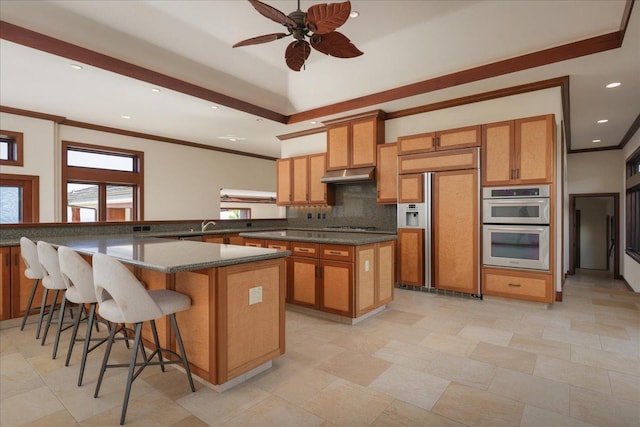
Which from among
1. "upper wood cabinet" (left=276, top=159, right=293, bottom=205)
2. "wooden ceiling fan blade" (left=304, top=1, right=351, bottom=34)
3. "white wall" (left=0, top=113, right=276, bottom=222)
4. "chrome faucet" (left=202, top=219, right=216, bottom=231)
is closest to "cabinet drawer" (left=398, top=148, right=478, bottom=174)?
"upper wood cabinet" (left=276, top=159, right=293, bottom=205)

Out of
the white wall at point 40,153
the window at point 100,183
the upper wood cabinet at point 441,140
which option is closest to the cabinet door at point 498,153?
the upper wood cabinet at point 441,140

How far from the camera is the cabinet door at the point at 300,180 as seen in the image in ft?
20.8

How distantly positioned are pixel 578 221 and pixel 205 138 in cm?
1012

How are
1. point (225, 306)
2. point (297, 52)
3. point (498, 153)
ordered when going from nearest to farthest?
1. point (225, 306)
2. point (297, 52)
3. point (498, 153)

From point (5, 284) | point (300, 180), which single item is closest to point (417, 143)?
point (300, 180)

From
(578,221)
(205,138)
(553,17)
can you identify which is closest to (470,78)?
(553,17)

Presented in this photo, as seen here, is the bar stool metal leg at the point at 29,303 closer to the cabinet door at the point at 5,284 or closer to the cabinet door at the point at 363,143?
the cabinet door at the point at 5,284

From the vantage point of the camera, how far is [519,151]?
13.0ft

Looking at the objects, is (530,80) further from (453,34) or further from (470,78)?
(453,34)

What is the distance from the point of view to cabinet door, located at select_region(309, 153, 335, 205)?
6090mm

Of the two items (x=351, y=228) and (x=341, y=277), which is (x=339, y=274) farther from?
(x=351, y=228)

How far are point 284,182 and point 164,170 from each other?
9.52 ft

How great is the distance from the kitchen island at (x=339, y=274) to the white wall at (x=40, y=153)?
4312mm

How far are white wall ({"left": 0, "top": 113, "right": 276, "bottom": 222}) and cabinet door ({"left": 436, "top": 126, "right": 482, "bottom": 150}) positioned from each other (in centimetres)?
579
